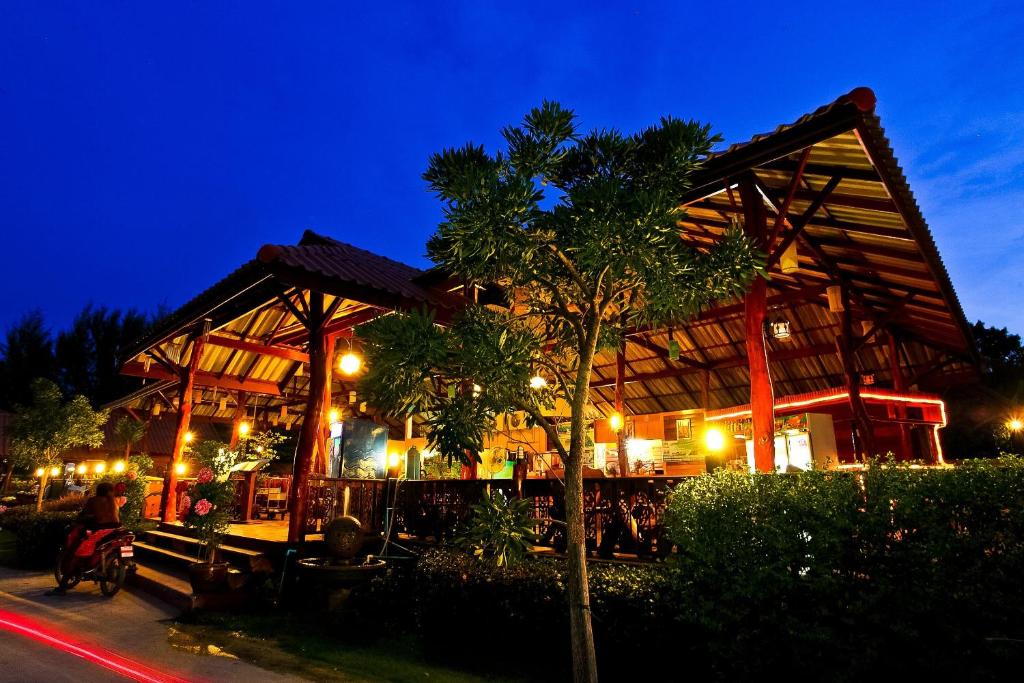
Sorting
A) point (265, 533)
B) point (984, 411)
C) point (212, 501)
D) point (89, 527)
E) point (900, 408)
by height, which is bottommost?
point (265, 533)

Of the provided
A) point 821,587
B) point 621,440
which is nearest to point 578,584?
point 821,587

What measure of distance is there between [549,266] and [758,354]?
3.72 m

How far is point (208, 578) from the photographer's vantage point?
7.94 m

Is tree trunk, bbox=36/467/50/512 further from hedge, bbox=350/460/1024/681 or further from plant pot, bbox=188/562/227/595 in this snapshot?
hedge, bbox=350/460/1024/681

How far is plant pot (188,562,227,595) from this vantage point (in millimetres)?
7914

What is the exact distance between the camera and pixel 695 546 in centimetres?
505

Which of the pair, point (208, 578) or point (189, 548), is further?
point (189, 548)

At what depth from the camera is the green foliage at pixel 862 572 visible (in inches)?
153

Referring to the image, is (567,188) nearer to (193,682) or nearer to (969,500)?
(969,500)

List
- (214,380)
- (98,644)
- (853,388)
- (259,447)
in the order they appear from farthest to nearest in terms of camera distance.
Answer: (214,380), (853,388), (259,447), (98,644)

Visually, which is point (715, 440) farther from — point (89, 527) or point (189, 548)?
point (89, 527)

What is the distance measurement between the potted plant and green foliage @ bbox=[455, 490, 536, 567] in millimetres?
5519

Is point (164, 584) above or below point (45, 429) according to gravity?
below

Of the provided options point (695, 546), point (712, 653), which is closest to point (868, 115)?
point (695, 546)
